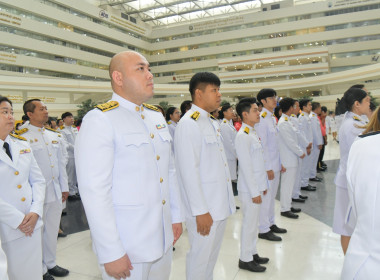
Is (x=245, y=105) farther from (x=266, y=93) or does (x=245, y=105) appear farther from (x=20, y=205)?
(x=20, y=205)

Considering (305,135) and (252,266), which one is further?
(305,135)

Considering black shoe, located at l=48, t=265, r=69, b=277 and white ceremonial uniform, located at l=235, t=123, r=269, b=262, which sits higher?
white ceremonial uniform, located at l=235, t=123, r=269, b=262

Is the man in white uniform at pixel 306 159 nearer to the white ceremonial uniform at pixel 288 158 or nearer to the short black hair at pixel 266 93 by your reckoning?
the white ceremonial uniform at pixel 288 158

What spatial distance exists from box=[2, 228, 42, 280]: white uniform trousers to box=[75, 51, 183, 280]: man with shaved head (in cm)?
95

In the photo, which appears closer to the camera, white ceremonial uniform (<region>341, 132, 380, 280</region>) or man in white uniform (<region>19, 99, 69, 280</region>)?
white ceremonial uniform (<region>341, 132, 380, 280</region>)

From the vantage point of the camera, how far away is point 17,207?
6.63 ft

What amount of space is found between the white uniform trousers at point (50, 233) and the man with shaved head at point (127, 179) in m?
1.70

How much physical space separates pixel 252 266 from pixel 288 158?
6.64ft

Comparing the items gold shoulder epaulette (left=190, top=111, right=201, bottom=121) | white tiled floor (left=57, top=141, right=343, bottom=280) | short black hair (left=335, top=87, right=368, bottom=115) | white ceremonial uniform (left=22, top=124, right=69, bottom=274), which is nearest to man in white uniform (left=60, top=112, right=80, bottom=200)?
white tiled floor (left=57, top=141, right=343, bottom=280)

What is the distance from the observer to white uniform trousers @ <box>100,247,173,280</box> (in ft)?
4.72

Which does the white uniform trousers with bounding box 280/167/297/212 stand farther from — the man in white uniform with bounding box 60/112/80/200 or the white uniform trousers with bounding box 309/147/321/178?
the man in white uniform with bounding box 60/112/80/200

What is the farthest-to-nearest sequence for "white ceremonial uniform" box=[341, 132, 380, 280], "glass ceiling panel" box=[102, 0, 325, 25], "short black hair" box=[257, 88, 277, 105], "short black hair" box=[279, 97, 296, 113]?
"glass ceiling panel" box=[102, 0, 325, 25] → "short black hair" box=[279, 97, 296, 113] → "short black hair" box=[257, 88, 277, 105] → "white ceremonial uniform" box=[341, 132, 380, 280]

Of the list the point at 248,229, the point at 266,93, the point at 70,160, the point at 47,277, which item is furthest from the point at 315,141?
the point at 47,277

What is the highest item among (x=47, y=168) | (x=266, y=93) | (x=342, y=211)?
(x=266, y=93)
